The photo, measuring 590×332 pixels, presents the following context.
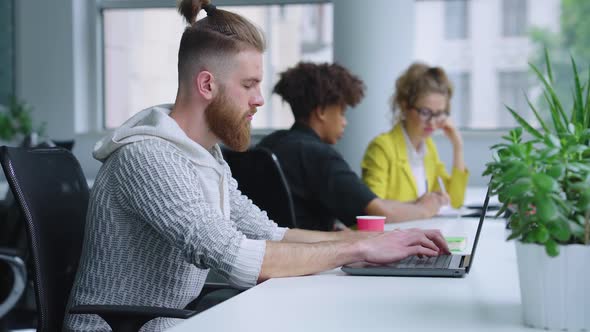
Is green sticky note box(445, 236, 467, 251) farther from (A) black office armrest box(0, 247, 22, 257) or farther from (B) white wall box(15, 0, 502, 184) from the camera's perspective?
(B) white wall box(15, 0, 502, 184)

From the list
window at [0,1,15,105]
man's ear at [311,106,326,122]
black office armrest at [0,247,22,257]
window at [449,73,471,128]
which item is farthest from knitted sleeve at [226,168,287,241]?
window at [0,1,15,105]

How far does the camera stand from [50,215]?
177 cm

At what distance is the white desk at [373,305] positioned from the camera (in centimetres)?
112

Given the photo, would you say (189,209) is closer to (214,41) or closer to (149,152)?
(149,152)

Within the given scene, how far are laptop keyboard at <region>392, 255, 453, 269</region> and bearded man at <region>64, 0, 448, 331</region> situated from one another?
Result: 2 centimetres

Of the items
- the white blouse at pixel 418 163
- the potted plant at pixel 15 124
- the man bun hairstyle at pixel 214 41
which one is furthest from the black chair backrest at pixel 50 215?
the potted plant at pixel 15 124

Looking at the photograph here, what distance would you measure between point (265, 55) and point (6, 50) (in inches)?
70.1

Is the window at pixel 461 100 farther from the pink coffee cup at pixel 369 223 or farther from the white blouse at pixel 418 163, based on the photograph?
the pink coffee cup at pixel 369 223

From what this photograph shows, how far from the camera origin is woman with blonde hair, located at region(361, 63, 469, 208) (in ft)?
12.3

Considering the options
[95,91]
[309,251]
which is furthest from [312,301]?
[95,91]

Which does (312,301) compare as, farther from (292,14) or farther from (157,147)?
(292,14)

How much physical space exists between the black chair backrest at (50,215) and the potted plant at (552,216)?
0.98m

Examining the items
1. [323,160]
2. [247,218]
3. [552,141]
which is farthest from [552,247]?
[323,160]

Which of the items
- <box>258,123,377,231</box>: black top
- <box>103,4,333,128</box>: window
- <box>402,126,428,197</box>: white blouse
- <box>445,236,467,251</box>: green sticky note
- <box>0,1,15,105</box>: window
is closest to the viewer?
<box>445,236,467,251</box>: green sticky note
